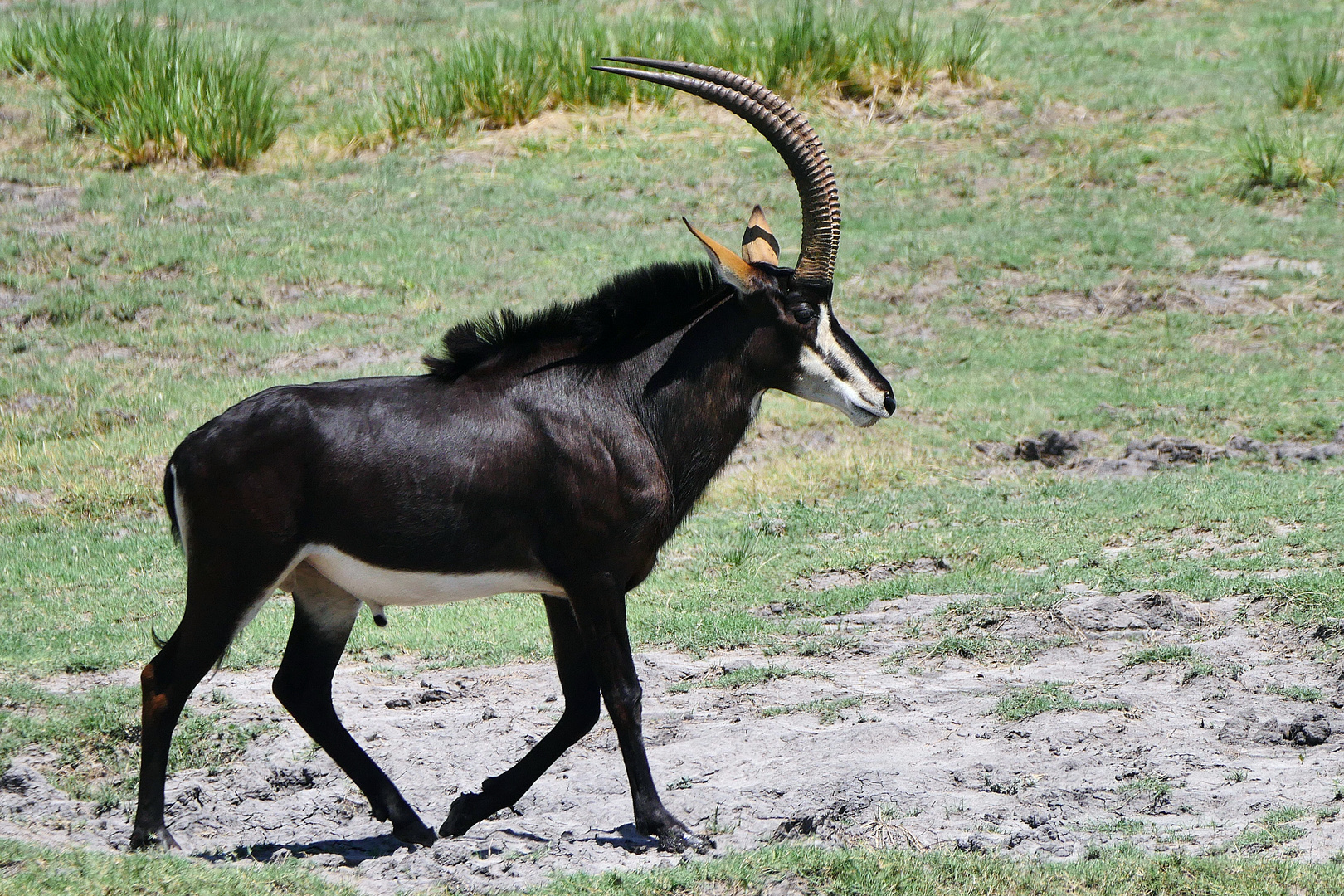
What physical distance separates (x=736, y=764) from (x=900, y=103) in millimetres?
11812

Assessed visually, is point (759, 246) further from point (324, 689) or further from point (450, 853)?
point (450, 853)

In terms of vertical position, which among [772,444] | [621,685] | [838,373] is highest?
[838,373]

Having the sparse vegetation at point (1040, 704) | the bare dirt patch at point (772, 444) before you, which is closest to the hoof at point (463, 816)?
the sparse vegetation at point (1040, 704)

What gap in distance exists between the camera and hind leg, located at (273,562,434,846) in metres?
5.56

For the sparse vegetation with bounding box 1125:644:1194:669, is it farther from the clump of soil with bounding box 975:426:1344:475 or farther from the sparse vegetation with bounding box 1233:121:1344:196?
the sparse vegetation with bounding box 1233:121:1344:196

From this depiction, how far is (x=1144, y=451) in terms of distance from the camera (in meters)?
10.7

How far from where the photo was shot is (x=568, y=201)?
1478 cm

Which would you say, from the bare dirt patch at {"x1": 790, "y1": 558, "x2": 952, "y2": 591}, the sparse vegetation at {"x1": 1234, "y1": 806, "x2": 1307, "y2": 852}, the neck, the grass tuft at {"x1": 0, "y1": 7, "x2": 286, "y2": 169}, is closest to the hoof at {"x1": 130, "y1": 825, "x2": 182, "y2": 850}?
the neck

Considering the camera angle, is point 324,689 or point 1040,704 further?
point 1040,704

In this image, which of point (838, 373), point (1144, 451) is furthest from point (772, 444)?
point (838, 373)

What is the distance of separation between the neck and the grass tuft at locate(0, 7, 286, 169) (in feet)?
35.9

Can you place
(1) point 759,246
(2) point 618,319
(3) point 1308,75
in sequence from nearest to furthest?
(2) point 618,319 < (1) point 759,246 < (3) point 1308,75

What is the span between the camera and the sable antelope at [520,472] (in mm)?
5215

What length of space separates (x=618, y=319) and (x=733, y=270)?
19.8 inches
